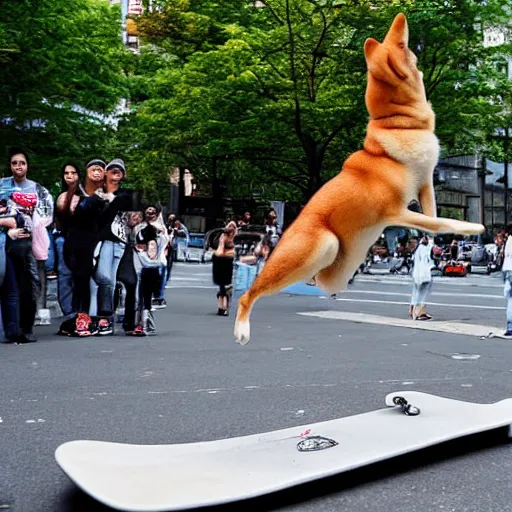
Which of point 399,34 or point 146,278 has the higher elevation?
point 399,34

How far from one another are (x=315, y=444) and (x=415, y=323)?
27.1 feet

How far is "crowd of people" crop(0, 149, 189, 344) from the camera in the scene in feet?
27.1

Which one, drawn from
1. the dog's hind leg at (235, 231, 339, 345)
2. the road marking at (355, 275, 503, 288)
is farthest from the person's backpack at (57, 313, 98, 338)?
the road marking at (355, 275, 503, 288)

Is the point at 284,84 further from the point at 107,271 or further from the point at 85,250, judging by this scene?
the point at 85,250

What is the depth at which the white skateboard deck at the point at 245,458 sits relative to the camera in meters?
3.48

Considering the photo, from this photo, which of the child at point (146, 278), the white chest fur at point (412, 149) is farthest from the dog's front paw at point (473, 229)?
the child at point (146, 278)

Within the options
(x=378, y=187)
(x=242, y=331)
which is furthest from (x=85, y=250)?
(x=378, y=187)

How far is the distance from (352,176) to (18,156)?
554cm

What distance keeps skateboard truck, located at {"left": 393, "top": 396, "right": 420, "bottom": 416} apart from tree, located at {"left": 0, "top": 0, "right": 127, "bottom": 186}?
11.2m

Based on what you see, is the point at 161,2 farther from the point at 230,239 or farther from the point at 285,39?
the point at 230,239

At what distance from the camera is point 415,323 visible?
479 inches

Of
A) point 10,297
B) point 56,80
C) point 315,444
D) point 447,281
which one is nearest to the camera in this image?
point 315,444

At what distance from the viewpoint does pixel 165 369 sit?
298 inches

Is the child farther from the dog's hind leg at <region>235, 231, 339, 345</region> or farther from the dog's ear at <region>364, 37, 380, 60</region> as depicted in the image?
the dog's ear at <region>364, 37, 380, 60</region>
